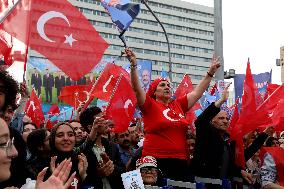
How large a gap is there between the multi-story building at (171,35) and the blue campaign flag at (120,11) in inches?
3404

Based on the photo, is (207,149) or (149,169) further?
(207,149)

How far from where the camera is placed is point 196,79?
114 m

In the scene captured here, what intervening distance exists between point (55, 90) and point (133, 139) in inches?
1578

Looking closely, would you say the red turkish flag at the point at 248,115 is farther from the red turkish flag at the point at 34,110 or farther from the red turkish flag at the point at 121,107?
the red turkish flag at the point at 34,110

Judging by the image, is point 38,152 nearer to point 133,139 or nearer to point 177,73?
point 133,139

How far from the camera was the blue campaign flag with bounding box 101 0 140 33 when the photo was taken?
23.5 feet

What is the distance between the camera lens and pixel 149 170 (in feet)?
16.1

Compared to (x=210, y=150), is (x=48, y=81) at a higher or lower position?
higher

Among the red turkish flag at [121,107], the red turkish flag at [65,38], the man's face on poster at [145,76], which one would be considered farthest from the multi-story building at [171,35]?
the red turkish flag at [65,38]

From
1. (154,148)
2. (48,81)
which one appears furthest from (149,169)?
(48,81)

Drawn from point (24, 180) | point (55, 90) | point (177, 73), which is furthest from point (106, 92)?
point (177, 73)

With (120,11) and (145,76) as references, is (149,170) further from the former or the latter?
(145,76)

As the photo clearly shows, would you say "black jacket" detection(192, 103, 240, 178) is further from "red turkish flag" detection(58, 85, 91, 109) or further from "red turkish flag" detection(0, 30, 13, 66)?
"red turkish flag" detection(58, 85, 91, 109)

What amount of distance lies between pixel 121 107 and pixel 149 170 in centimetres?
285
